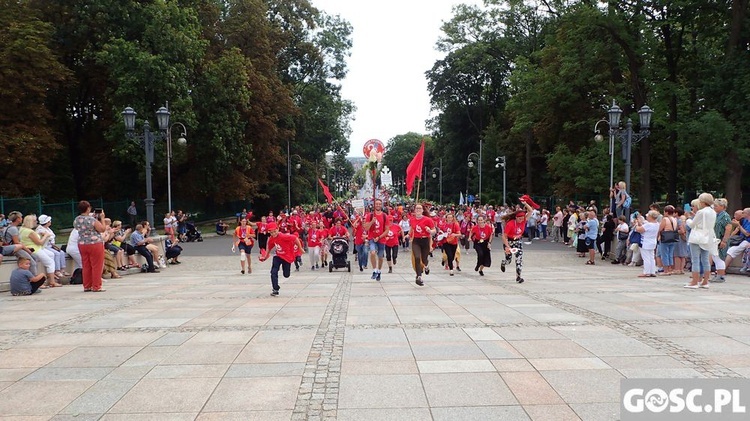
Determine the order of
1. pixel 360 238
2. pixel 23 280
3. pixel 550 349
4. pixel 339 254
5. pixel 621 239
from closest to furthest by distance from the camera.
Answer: pixel 550 349 → pixel 23 280 → pixel 360 238 → pixel 339 254 → pixel 621 239

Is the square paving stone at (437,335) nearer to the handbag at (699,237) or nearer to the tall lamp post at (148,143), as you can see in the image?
the handbag at (699,237)

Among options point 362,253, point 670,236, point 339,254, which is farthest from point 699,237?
point 339,254

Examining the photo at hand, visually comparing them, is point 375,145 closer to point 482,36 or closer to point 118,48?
point 118,48

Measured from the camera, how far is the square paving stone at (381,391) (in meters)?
4.63

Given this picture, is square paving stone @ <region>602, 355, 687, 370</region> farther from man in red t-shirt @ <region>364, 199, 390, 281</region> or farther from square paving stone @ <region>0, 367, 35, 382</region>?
man in red t-shirt @ <region>364, 199, 390, 281</region>

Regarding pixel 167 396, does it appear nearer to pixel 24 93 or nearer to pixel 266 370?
pixel 266 370

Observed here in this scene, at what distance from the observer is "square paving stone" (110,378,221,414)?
4.61 m

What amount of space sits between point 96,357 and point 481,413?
4.29 meters

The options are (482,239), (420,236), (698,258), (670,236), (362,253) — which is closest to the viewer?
(698,258)

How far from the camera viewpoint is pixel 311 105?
51.0 meters

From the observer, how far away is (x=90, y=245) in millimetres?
11859

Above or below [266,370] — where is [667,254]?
above

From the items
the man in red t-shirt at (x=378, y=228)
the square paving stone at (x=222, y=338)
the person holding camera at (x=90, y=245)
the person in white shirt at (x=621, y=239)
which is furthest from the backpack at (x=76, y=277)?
the person in white shirt at (x=621, y=239)

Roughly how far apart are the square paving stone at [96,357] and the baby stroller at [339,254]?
401 inches
